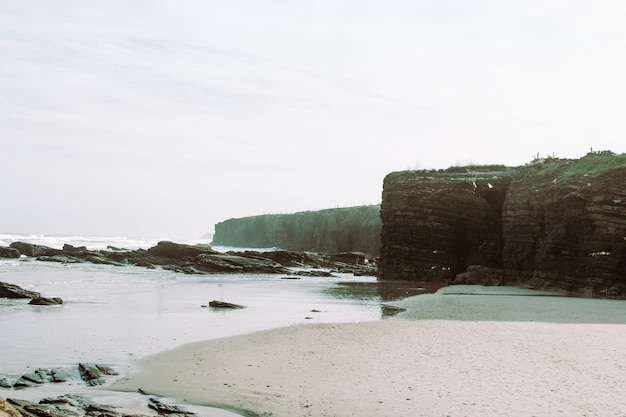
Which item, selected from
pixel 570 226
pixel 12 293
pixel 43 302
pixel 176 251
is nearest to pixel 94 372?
pixel 43 302

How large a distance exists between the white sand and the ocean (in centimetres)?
114

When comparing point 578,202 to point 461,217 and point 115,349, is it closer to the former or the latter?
point 461,217

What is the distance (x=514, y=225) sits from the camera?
36.8 m

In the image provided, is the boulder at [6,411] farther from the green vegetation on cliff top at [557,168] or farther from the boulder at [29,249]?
the boulder at [29,249]

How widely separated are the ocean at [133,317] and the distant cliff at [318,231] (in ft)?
203

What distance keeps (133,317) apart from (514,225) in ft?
79.3

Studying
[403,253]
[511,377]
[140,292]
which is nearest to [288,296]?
[140,292]

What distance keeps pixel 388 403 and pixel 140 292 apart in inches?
961

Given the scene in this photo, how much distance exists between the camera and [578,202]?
30812 mm

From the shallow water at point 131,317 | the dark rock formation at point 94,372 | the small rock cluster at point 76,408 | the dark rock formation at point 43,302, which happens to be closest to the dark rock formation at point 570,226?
the shallow water at point 131,317

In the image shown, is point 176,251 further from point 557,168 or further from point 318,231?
point 318,231

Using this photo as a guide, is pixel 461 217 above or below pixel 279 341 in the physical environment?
above

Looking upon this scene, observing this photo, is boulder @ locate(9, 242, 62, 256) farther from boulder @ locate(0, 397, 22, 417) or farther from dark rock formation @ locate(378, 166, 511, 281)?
boulder @ locate(0, 397, 22, 417)

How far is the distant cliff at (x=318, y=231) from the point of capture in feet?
335
